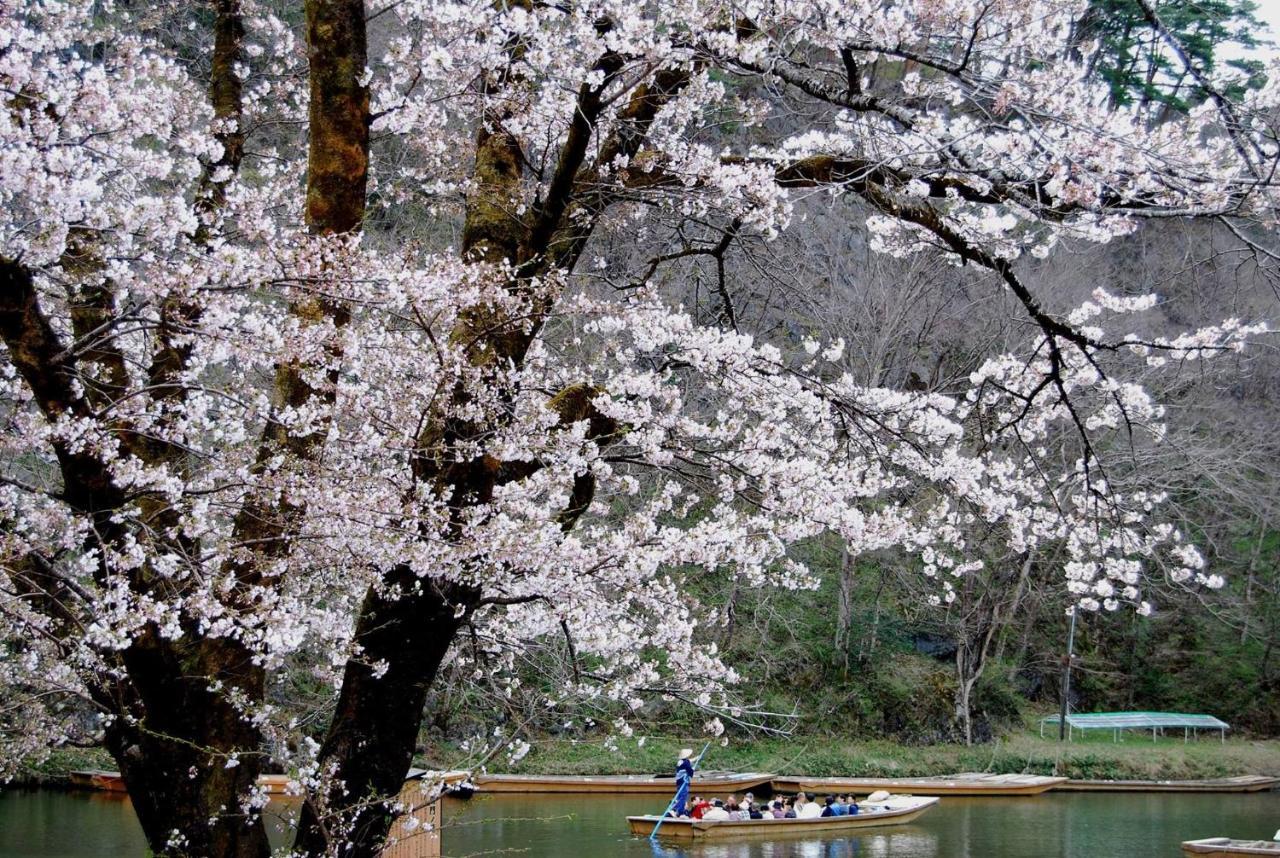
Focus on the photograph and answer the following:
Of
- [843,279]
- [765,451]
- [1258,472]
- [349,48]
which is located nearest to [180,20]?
[349,48]

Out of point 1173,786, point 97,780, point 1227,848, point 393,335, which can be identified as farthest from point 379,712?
point 1173,786

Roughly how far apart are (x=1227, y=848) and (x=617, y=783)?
6.97 metres

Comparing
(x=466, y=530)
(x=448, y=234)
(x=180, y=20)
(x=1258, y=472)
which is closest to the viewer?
(x=466, y=530)

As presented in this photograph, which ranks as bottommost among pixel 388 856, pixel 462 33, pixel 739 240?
pixel 388 856

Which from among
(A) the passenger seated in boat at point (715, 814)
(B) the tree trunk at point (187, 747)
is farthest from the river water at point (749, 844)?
(B) the tree trunk at point (187, 747)

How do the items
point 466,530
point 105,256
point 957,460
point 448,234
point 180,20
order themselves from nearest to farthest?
point 105,256 → point 466,530 → point 957,460 → point 180,20 → point 448,234

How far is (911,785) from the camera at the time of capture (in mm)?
14047

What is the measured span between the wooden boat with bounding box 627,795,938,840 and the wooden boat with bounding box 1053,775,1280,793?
164 inches

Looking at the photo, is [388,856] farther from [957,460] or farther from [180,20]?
[180,20]

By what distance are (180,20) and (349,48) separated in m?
3.14

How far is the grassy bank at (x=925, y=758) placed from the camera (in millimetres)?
14391

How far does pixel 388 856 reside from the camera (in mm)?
5871

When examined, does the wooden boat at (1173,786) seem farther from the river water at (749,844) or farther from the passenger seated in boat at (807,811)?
the passenger seated in boat at (807,811)

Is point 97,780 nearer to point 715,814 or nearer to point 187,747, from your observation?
point 715,814
